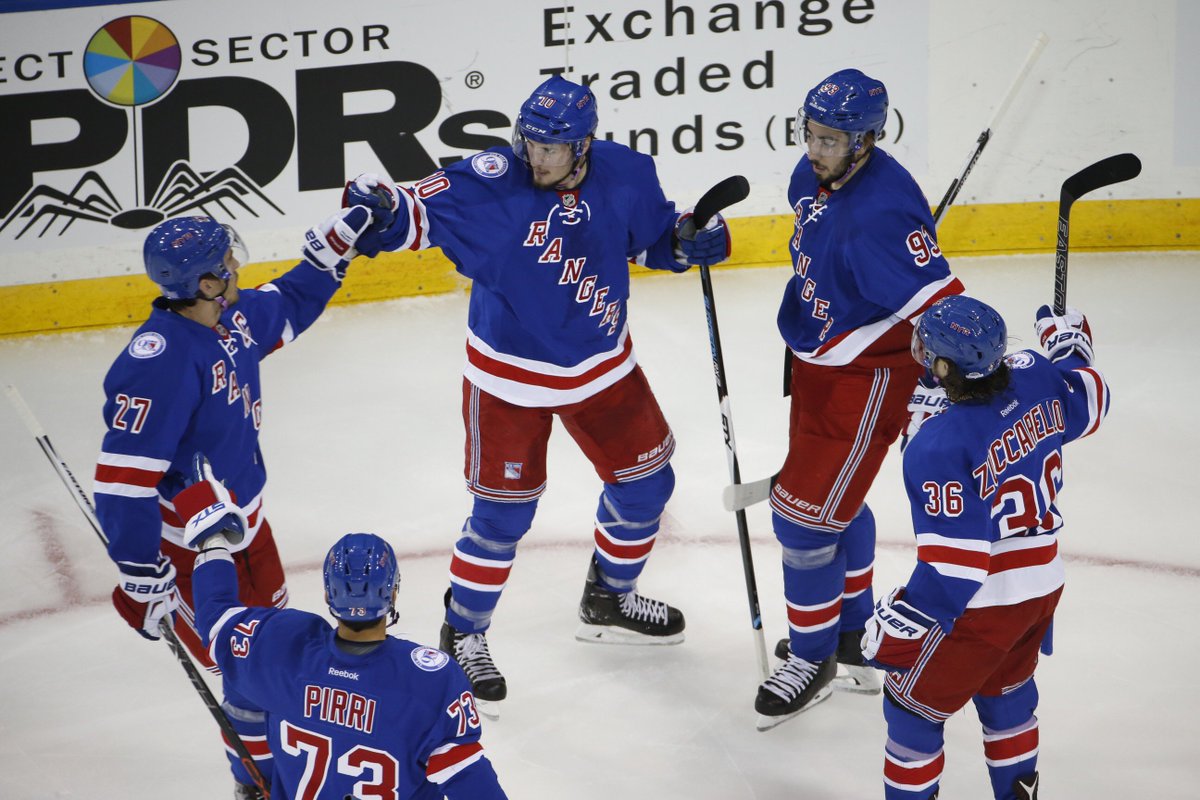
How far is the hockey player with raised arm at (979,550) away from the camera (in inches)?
103

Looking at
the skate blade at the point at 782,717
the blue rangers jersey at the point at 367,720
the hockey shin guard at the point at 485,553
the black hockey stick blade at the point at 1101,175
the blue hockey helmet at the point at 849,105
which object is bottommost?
the skate blade at the point at 782,717

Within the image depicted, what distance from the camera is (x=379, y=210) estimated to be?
3.29 meters

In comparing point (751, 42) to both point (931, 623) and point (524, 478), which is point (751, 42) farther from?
point (931, 623)

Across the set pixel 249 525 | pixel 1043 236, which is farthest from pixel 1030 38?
pixel 249 525

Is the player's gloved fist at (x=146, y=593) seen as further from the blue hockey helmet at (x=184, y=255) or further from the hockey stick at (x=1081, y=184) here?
the hockey stick at (x=1081, y=184)

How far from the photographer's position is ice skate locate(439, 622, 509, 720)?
145 inches

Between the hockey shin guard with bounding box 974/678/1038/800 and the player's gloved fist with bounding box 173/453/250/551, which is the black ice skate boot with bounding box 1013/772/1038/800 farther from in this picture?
the player's gloved fist with bounding box 173/453/250/551

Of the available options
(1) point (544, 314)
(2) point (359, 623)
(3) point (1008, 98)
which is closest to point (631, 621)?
(1) point (544, 314)

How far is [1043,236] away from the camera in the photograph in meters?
6.18

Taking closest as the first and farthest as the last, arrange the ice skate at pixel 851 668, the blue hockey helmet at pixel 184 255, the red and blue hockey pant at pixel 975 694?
the red and blue hockey pant at pixel 975 694 → the blue hockey helmet at pixel 184 255 → the ice skate at pixel 851 668

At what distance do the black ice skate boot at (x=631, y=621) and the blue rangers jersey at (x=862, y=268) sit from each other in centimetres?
87

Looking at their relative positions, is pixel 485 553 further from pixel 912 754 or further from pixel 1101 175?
pixel 1101 175

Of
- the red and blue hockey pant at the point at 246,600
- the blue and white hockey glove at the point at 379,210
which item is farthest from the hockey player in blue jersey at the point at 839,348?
the red and blue hockey pant at the point at 246,600

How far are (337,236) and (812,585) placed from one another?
1396 mm
